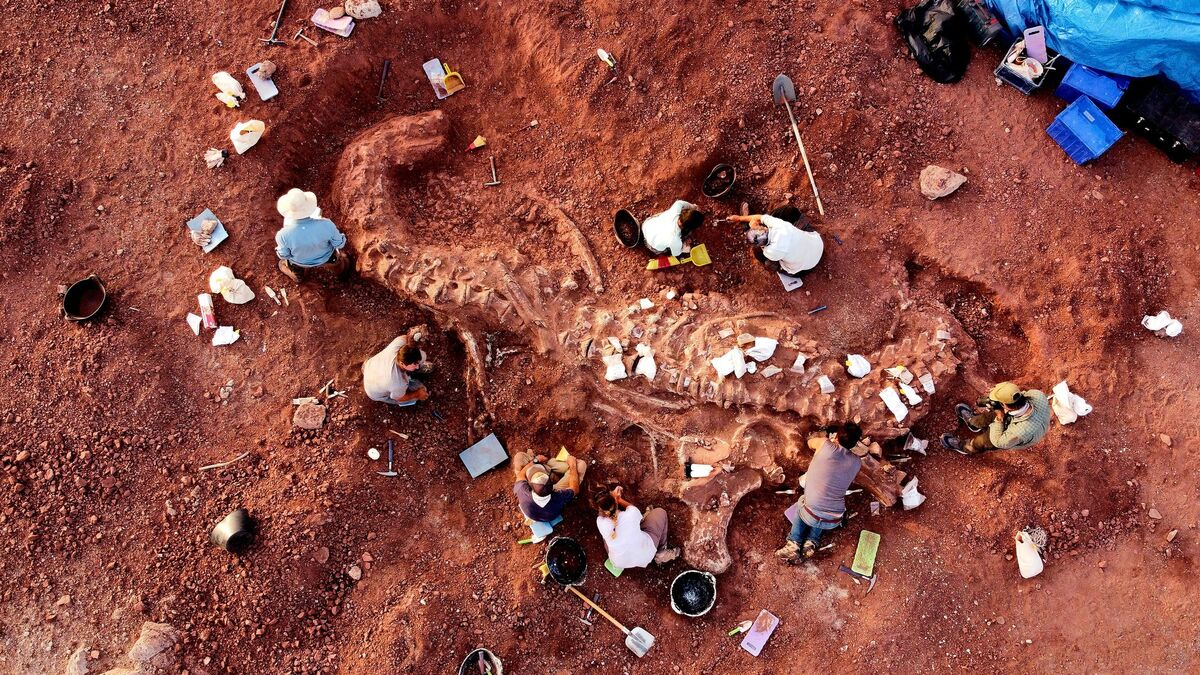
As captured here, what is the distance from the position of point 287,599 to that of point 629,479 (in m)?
3.57

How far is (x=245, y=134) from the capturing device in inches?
294

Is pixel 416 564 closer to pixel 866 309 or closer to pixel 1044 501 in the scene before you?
pixel 866 309

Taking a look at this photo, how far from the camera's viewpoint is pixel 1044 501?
6.86m

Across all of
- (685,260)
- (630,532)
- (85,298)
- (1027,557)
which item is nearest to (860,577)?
(1027,557)

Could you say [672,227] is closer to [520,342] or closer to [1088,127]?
[520,342]

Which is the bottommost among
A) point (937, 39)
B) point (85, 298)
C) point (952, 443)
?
point (952, 443)

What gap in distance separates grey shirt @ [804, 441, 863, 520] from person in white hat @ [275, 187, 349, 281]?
206 inches

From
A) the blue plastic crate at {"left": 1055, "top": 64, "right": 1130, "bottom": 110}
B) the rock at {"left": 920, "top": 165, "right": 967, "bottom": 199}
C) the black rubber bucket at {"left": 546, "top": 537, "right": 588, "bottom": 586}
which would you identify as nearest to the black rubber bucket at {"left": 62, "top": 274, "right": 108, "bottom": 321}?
the black rubber bucket at {"left": 546, "top": 537, "right": 588, "bottom": 586}

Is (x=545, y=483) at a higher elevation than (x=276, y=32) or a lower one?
lower

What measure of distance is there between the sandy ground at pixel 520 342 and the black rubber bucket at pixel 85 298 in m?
0.12

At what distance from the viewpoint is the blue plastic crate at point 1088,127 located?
7.25m

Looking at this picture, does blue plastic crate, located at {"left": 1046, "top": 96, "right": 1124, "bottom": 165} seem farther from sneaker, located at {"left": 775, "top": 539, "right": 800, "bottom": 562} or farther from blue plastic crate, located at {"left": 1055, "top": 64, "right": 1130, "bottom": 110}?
sneaker, located at {"left": 775, "top": 539, "right": 800, "bottom": 562}

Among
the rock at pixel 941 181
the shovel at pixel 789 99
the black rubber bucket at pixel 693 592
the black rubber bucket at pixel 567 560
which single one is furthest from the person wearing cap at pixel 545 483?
the rock at pixel 941 181

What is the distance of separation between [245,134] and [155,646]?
5.29 m
